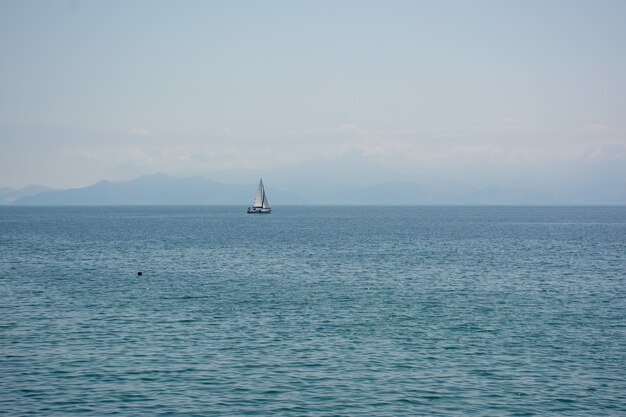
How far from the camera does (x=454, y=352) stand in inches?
1635

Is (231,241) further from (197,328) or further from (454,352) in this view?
(454,352)

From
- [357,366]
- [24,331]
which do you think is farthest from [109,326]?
[357,366]

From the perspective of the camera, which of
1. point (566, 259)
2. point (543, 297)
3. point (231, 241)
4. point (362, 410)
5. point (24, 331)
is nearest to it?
point (362, 410)

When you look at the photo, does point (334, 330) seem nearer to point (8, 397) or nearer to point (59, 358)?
point (59, 358)

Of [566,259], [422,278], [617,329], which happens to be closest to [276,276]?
[422,278]

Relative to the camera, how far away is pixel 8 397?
3247 centimetres

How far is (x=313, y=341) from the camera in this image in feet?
146

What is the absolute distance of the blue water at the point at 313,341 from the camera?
32562 millimetres

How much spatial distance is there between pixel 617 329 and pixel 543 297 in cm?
1544

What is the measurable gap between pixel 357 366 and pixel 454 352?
7210 mm

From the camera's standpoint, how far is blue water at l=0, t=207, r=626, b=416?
32562mm

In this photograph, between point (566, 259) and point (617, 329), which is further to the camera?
point (566, 259)

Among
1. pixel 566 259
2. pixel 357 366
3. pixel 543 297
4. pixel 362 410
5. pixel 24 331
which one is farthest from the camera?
pixel 566 259

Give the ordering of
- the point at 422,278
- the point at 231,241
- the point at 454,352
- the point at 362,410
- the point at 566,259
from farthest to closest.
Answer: the point at 231,241, the point at 566,259, the point at 422,278, the point at 454,352, the point at 362,410
